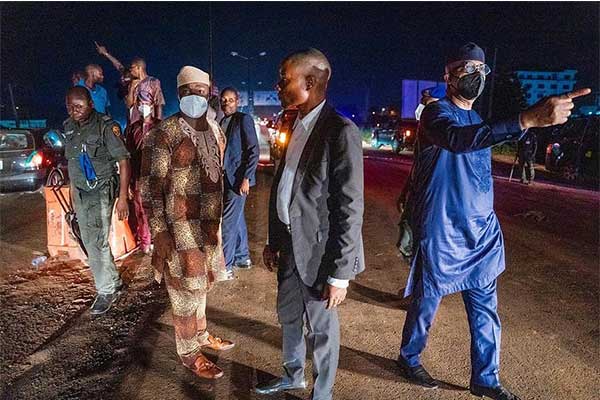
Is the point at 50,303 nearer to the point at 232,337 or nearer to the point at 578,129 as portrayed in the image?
the point at 232,337

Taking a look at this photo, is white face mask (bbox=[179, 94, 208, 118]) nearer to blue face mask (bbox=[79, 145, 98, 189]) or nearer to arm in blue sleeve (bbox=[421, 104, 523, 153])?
blue face mask (bbox=[79, 145, 98, 189])

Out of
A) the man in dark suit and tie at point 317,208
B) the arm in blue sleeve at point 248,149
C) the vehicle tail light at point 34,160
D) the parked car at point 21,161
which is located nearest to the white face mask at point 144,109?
the arm in blue sleeve at point 248,149

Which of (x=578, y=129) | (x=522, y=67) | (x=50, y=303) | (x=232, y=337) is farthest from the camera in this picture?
→ (x=522, y=67)

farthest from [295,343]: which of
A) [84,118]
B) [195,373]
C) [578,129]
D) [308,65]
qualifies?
[578,129]

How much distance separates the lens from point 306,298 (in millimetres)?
2559

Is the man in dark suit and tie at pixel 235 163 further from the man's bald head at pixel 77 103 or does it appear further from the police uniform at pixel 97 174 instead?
the man's bald head at pixel 77 103

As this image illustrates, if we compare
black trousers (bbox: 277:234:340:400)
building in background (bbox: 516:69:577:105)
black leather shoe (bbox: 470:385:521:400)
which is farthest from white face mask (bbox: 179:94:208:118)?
building in background (bbox: 516:69:577:105)

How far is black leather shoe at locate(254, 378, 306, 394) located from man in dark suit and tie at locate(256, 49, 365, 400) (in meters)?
0.30

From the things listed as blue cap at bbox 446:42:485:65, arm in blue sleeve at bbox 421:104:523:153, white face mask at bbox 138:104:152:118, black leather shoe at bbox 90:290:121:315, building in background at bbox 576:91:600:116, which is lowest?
black leather shoe at bbox 90:290:121:315

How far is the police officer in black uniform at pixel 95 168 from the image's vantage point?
379 centimetres

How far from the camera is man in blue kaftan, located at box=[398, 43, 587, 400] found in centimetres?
269

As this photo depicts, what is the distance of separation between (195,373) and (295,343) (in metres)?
0.79

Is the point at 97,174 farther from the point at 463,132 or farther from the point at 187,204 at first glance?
the point at 463,132

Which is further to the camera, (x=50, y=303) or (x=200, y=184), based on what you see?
(x=50, y=303)
